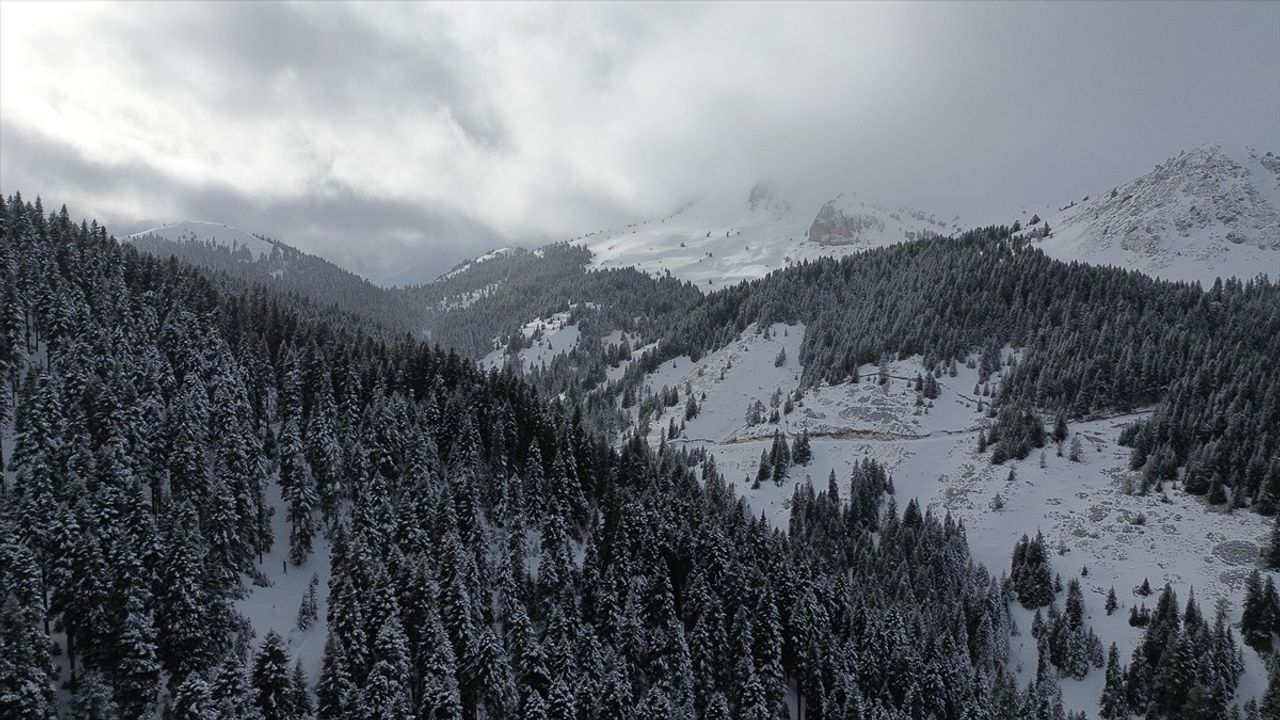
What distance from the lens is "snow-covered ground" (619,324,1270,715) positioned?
103 metres

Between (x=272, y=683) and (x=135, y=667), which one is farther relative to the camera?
(x=272, y=683)

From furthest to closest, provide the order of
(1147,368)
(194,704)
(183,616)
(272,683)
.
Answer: (1147,368)
(183,616)
(272,683)
(194,704)

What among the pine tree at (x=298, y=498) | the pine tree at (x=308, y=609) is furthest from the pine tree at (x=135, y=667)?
the pine tree at (x=298, y=498)

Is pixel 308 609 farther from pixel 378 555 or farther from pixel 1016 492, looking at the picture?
pixel 1016 492

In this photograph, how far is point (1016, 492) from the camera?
134 meters

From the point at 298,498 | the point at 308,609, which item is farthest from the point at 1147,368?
the point at 308,609

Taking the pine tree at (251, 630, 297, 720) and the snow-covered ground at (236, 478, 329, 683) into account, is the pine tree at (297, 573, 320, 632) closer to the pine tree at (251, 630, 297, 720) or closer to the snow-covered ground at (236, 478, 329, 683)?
the snow-covered ground at (236, 478, 329, 683)

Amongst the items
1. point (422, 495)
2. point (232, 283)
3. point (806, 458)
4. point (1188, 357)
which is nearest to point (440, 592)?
point (422, 495)

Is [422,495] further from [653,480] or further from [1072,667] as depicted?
[1072,667]

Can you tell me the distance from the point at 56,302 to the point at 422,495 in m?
53.9

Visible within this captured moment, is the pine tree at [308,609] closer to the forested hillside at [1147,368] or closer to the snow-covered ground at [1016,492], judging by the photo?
the snow-covered ground at [1016,492]

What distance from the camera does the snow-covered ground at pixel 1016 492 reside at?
10319 centimetres

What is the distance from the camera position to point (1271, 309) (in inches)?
6988

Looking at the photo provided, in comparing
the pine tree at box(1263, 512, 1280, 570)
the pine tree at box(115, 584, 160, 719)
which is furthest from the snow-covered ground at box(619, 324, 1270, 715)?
the pine tree at box(115, 584, 160, 719)
